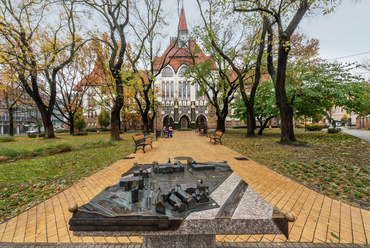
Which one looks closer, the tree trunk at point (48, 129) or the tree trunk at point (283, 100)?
the tree trunk at point (283, 100)

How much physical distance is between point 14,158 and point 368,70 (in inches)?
1513

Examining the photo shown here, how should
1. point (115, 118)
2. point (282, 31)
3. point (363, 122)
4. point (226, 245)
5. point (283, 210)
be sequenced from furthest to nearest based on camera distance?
point (363, 122), point (115, 118), point (282, 31), point (283, 210), point (226, 245)

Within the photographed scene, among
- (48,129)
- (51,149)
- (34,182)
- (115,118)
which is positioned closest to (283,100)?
(34,182)

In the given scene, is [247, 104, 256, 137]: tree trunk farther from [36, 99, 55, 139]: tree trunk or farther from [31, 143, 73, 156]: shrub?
[36, 99, 55, 139]: tree trunk

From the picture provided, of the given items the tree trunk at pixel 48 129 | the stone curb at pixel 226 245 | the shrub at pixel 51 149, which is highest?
the tree trunk at pixel 48 129

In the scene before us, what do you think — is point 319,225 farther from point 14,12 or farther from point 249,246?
point 14,12

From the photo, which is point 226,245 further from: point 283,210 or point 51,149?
point 51,149

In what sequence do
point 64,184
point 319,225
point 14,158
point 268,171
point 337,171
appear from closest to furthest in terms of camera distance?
point 319,225
point 64,184
point 337,171
point 268,171
point 14,158

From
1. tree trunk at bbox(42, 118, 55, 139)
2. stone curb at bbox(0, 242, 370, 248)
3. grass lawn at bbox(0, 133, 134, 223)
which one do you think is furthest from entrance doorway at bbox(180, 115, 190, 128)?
stone curb at bbox(0, 242, 370, 248)

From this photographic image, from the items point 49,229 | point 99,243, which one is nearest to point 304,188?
point 99,243

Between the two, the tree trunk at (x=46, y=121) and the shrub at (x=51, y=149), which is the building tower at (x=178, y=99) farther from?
the shrub at (x=51, y=149)

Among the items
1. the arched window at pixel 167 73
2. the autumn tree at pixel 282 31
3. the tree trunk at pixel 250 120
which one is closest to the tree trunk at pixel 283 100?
the autumn tree at pixel 282 31

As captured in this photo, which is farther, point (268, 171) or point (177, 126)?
point (177, 126)

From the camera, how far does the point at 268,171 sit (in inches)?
199
